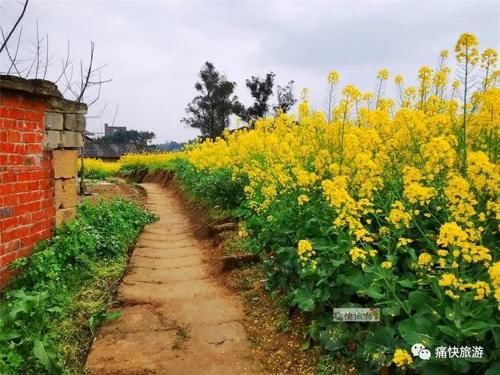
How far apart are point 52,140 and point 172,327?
2.83m

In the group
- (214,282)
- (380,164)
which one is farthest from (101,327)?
(380,164)

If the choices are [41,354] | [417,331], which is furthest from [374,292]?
[41,354]

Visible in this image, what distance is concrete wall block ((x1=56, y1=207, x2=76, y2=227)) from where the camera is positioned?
576cm

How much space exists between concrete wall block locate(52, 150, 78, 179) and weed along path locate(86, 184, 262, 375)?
1344 mm

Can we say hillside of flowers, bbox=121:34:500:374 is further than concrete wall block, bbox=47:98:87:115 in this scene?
No

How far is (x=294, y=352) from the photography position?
3.56 m

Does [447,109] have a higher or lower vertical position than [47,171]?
higher

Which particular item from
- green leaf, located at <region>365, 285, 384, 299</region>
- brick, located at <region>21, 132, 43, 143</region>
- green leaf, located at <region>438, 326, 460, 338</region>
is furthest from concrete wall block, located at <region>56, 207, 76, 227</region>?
green leaf, located at <region>438, 326, 460, 338</region>

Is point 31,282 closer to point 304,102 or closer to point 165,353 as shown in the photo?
point 165,353

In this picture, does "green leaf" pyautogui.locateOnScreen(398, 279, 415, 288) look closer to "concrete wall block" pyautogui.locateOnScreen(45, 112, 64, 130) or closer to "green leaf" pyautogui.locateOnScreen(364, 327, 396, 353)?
"green leaf" pyautogui.locateOnScreen(364, 327, 396, 353)

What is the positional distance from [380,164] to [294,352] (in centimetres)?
155

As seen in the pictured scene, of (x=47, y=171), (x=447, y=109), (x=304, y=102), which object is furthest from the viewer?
(x=304, y=102)

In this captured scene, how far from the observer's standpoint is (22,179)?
5.02m

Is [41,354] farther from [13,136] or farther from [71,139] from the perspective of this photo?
[71,139]
